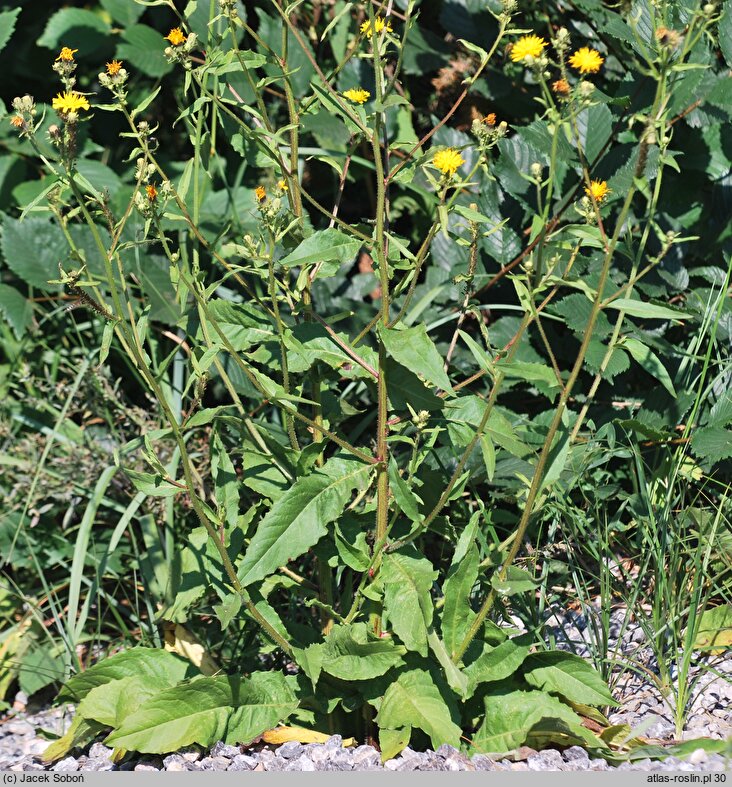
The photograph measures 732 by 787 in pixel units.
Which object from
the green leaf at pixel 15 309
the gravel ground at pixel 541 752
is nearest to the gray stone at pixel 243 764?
the gravel ground at pixel 541 752

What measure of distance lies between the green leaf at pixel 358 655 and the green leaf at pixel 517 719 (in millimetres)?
248

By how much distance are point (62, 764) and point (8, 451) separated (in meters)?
1.31

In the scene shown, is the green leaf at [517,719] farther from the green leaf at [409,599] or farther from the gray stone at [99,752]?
the gray stone at [99,752]

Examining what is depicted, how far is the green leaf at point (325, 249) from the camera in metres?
1.65

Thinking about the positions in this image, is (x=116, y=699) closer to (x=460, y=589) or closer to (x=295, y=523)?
(x=295, y=523)

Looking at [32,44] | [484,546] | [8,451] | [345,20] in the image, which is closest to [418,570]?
[484,546]

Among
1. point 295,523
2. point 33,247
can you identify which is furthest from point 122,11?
point 295,523

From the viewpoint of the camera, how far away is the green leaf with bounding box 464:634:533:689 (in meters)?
1.85

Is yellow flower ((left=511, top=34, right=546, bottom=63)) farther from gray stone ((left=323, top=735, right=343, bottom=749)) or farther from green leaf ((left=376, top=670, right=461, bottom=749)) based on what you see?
gray stone ((left=323, top=735, right=343, bottom=749))

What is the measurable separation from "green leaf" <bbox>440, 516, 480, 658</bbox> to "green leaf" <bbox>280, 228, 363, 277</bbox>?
0.58 meters

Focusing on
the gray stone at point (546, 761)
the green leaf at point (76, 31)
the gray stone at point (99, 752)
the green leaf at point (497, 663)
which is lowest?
the gray stone at point (99, 752)

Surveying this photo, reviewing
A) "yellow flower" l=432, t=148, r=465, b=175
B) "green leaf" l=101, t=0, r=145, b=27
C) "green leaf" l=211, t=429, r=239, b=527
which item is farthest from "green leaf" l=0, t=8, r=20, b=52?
"yellow flower" l=432, t=148, r=465, b=175

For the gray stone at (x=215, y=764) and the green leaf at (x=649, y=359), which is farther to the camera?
the gray stone at (x=215, y=764)

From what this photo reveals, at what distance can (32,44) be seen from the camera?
360 centimetres
